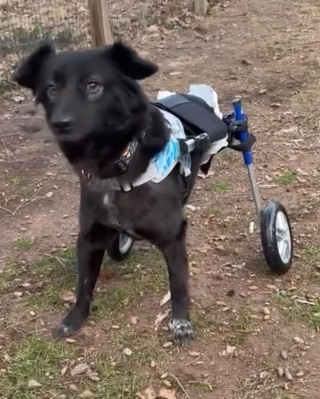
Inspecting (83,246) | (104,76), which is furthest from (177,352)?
(104,76)

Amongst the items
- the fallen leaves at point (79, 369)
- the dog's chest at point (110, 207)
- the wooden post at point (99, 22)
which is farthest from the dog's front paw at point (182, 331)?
the wooden post at point (99, 22)

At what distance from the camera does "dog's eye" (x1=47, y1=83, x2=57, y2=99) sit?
2623 mm

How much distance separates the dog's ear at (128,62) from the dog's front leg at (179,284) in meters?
0.70

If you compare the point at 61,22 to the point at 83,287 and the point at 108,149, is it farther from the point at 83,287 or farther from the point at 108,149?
the point at 108,149

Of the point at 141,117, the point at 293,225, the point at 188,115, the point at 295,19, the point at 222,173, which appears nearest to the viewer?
the point at 141,117

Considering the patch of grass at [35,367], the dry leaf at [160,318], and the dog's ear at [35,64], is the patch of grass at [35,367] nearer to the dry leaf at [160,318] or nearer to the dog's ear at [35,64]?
the dry leaf at [160,318]

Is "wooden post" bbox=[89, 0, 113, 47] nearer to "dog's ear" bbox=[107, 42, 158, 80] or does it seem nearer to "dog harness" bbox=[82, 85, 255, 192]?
"dog harness" bbox=[82, 85, 255, 192]

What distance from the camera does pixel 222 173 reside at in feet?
15.5

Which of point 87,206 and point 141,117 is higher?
point 141,117

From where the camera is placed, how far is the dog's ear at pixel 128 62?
2.66 metres

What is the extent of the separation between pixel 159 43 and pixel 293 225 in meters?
3.57

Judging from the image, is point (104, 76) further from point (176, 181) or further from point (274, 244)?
point (274, 244)

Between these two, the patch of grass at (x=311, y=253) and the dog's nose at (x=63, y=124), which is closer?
the dog's nose at (x=63, y=124)

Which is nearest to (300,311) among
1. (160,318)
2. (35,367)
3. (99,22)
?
(160,318)
